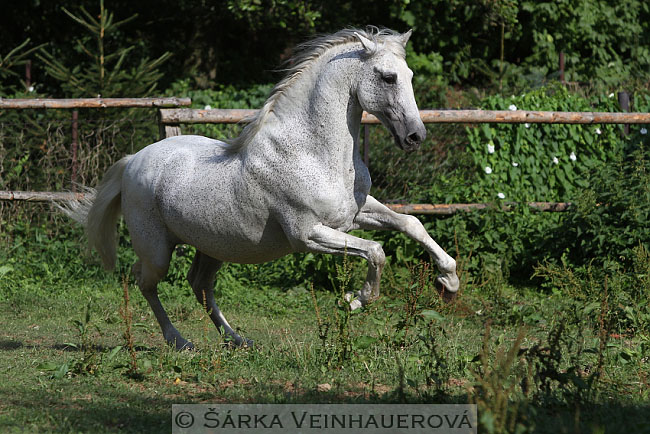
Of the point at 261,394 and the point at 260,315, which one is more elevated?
the point at 261,394

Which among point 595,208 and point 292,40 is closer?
point 595,208

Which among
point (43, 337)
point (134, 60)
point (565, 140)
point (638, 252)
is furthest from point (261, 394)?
point (134, 60)

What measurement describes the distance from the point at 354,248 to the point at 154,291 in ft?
5.95

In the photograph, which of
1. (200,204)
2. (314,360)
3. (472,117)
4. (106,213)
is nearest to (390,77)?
(200,204)

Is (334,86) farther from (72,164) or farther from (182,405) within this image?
(72,164)

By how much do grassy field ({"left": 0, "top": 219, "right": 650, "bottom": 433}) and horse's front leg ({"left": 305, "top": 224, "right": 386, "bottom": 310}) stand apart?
12 centimetres

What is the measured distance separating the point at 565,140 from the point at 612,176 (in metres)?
1.04

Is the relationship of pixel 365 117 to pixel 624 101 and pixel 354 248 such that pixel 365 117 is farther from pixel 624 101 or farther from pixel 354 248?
pixel 624 101

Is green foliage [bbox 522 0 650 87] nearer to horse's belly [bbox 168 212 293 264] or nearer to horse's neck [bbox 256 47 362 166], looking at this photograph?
horse's neck [bbox 256 47 362 166]

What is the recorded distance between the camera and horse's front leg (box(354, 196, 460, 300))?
4.91 metres

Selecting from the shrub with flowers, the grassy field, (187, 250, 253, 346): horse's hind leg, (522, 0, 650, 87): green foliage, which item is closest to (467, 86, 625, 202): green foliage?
the shrub with flowers

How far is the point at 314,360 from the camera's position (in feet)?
16.1

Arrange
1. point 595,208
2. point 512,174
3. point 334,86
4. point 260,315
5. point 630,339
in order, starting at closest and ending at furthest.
→ 1. point 334,86
2. point 630,339
3. point 260,315
4. point 595,208
5. point 512,174

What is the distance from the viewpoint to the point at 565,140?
923 centimetres
